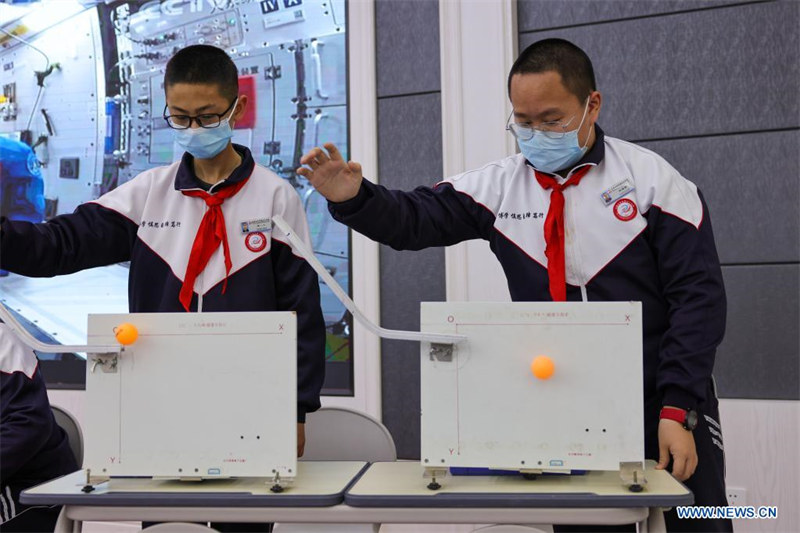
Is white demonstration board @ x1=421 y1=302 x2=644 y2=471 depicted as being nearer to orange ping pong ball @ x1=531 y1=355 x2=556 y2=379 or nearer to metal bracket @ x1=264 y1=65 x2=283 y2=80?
orange ping pong ball @ x1=531 y1=355 x2=556 y2=379

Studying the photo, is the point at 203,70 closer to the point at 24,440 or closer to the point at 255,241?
the point at 255,241

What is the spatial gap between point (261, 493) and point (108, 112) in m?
2.25

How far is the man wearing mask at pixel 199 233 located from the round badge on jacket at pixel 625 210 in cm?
66

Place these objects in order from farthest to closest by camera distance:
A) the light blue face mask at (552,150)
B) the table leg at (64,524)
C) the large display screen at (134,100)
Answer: the large display screen at (134,100) < the light blue face mask at (552,150) < the table leg at (64,524)

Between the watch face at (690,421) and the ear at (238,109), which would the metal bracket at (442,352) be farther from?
the ear at (238,109)

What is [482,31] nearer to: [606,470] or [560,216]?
[560,216]

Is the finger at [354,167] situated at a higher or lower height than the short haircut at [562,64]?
lower

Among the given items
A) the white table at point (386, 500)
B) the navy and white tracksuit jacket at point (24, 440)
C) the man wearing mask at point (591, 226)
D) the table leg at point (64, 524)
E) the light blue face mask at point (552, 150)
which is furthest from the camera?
the navy and white tracksuit jacket at point (24, 440)

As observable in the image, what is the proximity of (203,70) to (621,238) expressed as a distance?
3.22 feet

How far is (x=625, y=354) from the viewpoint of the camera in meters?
1.22

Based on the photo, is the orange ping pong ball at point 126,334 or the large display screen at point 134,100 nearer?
the orange ping pong ball at point 126,334

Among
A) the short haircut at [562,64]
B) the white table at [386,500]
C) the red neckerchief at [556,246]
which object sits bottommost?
the white table at [386,500]

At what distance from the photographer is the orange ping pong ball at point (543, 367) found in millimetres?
1209

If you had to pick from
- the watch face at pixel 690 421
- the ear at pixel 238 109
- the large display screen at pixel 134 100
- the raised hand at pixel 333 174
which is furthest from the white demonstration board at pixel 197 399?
the large display screen at pixel 134 100
